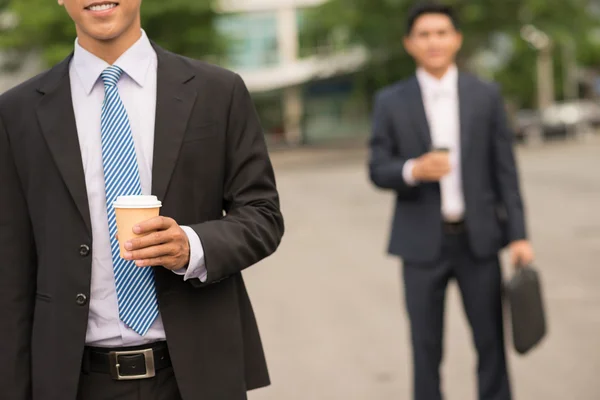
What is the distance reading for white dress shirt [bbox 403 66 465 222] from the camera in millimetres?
4863

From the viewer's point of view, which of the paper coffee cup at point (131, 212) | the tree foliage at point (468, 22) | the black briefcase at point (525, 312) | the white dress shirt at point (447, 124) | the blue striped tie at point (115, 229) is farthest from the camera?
the tree foliage at point (468, 22)

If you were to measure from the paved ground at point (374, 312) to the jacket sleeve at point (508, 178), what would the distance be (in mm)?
1388

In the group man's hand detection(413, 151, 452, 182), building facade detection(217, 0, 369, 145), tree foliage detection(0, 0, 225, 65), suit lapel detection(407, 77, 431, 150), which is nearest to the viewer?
man's hand detection(413, 151, 452, 182)

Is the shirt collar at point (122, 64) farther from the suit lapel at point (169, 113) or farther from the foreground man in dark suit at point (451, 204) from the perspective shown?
the foreground man in dark suit at point (451, 204)

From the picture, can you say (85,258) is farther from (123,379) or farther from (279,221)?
(279,221)

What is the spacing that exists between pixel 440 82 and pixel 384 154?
1.50 ft

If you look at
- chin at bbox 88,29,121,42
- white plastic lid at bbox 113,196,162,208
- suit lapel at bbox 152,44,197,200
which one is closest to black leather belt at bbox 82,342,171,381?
suit lapel at bbox 152,44,197,200

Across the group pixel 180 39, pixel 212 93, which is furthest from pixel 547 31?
pixel 212 93

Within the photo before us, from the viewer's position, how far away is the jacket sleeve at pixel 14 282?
2.62 meters

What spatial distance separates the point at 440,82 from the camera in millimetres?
5004

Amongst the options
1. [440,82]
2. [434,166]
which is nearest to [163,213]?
[434,166]

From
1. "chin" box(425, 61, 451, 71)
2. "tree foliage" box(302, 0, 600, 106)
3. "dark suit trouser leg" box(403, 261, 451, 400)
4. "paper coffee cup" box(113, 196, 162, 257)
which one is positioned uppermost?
"tree foliage" box(302, 0, 600, 106)

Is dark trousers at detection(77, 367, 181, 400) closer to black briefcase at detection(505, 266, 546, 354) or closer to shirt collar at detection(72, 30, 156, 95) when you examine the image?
shirt collar at detection(72, 30, 156, 95)

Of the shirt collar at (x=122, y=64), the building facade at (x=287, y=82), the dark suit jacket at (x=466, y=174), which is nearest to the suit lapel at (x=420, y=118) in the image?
the dark suit jacket at (x=466, y=174)
